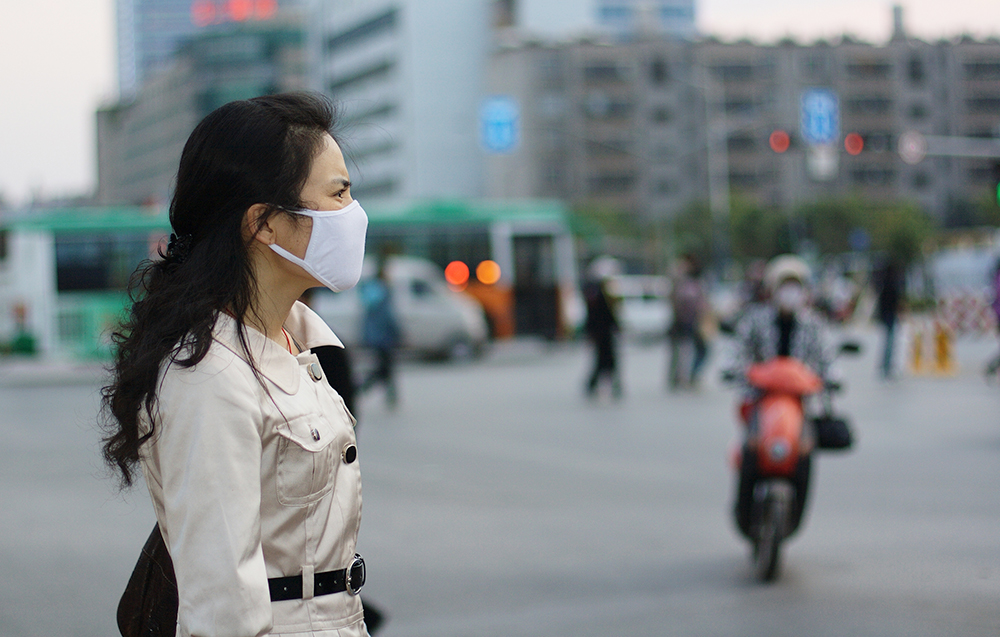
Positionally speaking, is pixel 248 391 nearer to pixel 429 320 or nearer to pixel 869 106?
pixel 429 320

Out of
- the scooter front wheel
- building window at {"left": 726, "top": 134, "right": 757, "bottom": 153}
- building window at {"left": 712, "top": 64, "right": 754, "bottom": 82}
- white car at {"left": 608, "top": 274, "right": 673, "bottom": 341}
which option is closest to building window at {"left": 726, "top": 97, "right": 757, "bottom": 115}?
building window at {"left": 712, "top": 64, "right": 754, "bottom": 82}

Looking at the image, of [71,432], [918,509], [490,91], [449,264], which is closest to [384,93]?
[490,91]

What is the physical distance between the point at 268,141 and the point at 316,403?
1.37 feet

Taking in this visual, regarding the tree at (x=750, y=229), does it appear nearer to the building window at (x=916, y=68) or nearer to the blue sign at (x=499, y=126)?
the building window at (x=916, y=68)

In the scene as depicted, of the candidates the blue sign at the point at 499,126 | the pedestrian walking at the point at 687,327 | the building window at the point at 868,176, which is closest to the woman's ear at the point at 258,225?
the pedestrian walking at the point at 687,327

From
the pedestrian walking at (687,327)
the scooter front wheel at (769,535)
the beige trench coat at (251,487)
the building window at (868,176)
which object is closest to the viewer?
the beige trench coat at (251,487)

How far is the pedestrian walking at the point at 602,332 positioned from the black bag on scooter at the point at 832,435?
9442 millimetres

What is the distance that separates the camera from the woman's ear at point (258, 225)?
1.91 metres

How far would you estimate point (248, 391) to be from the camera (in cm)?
→ 177

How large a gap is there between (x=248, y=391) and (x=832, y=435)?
4.90m

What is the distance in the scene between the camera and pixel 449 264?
28969mm

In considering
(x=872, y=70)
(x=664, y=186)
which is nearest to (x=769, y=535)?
(x=664, y=186)

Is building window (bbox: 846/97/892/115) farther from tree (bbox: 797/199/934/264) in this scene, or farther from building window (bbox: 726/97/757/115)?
tree (bbox: 797/199/934/264)

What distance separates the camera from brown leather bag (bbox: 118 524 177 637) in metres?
1.98
